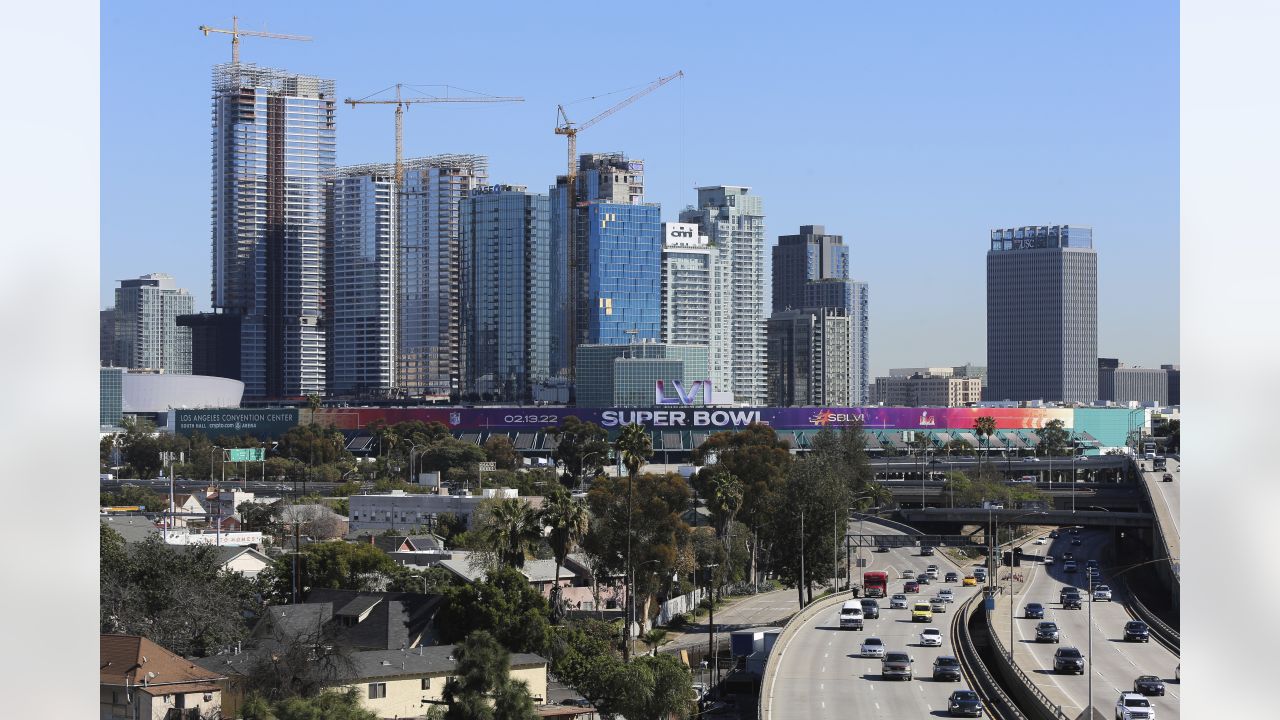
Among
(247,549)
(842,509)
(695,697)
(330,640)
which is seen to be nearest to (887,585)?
(842,509)

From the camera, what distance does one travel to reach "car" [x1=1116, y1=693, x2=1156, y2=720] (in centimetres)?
2973

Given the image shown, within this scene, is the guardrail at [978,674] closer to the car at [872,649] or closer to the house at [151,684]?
the car at [872,649]

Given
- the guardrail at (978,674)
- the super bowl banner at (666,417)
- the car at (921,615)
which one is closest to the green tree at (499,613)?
the guardrail at (978,674)

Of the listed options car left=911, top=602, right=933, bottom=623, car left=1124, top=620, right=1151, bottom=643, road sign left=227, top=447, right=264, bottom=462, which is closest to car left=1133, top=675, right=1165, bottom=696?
car left=1124, top=620, right=1151, bottom=643

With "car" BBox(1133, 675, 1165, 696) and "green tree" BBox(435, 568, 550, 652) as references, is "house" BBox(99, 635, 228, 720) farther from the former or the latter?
"car" BBox(1133, 675, 1165, 696)

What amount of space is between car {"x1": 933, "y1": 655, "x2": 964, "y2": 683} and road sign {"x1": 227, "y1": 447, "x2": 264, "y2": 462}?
3894 inches

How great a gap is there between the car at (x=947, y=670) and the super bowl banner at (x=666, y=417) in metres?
100

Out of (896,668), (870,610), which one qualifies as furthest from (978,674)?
(870,610)

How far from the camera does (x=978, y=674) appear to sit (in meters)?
38.4

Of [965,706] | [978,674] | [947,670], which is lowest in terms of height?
[978,674]

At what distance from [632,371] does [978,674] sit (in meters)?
140

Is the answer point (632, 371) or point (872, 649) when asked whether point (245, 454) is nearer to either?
point (632, 371)
